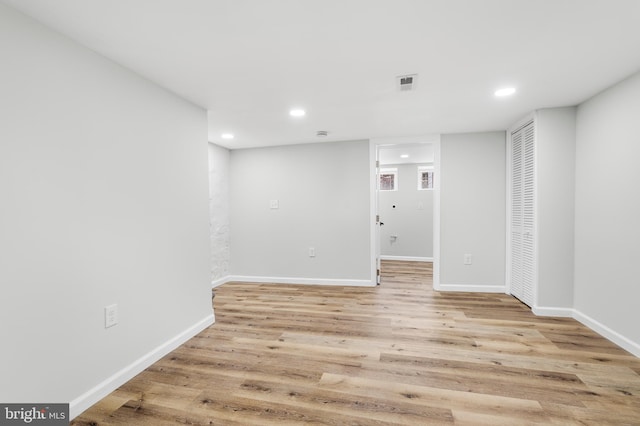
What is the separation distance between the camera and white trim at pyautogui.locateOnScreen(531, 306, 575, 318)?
120 inches

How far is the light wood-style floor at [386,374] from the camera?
1.65 metres

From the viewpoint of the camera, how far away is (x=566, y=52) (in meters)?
1.88

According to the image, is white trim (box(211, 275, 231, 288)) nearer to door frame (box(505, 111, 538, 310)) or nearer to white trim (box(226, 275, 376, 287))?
white trim (box(226, 275, 376, 287))

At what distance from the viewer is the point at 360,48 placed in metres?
1.79

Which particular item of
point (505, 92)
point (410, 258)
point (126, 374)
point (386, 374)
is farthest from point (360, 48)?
point (410, 258)

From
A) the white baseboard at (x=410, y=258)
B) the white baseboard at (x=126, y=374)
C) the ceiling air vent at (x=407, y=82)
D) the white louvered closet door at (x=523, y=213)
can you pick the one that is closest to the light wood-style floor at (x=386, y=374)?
the white baseboard at (x=126, y=374)

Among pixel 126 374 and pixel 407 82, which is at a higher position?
pixel 407 82

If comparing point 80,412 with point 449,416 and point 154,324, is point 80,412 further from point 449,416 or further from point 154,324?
point 449,416

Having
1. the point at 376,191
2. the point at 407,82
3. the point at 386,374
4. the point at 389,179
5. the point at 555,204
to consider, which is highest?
the point at 407,82

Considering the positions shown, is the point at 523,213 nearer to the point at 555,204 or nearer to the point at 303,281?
the point at 555,204

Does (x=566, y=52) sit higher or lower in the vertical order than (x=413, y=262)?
higher

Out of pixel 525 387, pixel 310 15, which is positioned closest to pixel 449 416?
pixel 525 387

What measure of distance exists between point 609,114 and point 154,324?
421 cm

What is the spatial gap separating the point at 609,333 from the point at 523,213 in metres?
1.41
